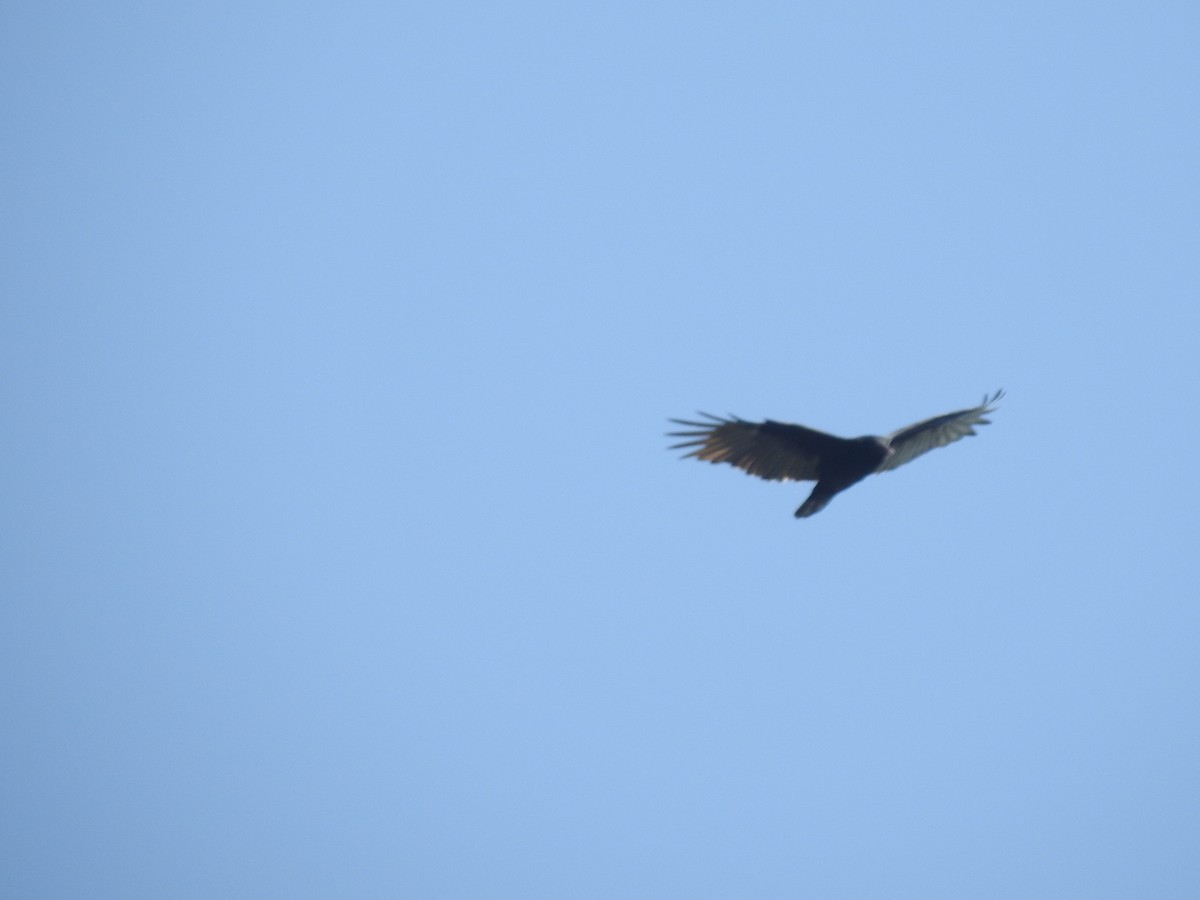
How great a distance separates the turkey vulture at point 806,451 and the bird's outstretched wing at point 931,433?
13mm

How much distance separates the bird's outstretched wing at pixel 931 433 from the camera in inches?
613

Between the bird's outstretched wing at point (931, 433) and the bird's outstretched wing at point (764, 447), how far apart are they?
87cm

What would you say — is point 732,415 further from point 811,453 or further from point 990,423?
point 990,423

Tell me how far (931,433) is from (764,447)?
2.15m

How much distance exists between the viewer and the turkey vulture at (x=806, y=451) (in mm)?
15195

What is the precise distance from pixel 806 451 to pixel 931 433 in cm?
171

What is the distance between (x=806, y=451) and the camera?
15438 millimetres

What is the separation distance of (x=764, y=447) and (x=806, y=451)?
50 centimetres

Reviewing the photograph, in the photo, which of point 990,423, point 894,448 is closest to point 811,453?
point 894,448

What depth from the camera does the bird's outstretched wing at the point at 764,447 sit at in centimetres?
1526

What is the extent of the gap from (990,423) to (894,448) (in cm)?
156

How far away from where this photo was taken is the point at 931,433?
15953 mm

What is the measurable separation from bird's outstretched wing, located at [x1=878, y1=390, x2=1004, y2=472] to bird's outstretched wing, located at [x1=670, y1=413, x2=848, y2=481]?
873mm

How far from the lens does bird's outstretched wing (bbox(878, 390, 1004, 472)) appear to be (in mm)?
15578
